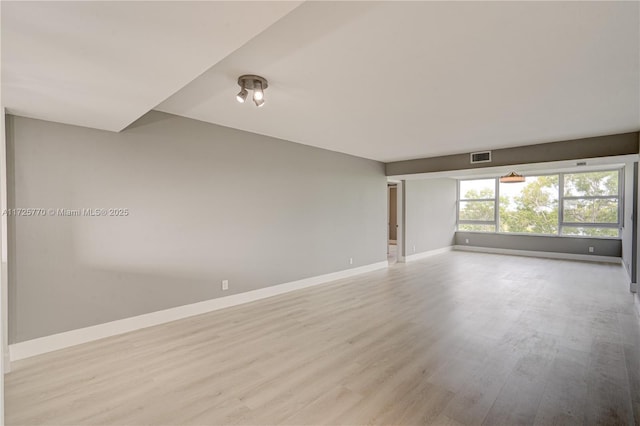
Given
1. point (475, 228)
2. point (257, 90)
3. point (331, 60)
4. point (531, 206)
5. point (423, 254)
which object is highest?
point (331, 60)

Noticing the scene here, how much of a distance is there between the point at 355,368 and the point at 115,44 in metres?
2.88

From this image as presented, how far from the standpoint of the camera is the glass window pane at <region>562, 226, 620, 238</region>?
804 centimetres

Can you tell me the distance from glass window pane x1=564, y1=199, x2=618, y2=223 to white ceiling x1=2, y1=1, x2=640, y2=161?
17.4ft

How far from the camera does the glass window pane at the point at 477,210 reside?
9980 millimetres

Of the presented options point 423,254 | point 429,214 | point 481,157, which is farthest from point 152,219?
point 429,214

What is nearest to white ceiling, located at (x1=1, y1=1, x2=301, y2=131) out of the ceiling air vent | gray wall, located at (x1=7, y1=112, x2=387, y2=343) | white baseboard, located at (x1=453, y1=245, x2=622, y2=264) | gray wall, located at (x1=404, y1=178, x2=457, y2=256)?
gray wall, located at (x1=7, y1=112, x2=387, y2=343)

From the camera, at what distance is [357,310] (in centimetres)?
435

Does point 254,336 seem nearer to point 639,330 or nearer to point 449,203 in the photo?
point 639,330

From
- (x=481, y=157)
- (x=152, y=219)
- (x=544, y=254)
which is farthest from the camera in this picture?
(x=544, y=254)

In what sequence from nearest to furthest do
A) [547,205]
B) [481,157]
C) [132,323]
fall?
[132,323] < [481,157] < [547,205]

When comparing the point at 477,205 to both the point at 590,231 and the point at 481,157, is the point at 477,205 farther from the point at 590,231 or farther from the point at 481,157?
the point at 481,157

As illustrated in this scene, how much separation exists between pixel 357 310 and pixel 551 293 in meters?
3.33

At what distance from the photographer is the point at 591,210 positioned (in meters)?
8.27

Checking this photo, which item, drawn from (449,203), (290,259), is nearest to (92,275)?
(290,259)
